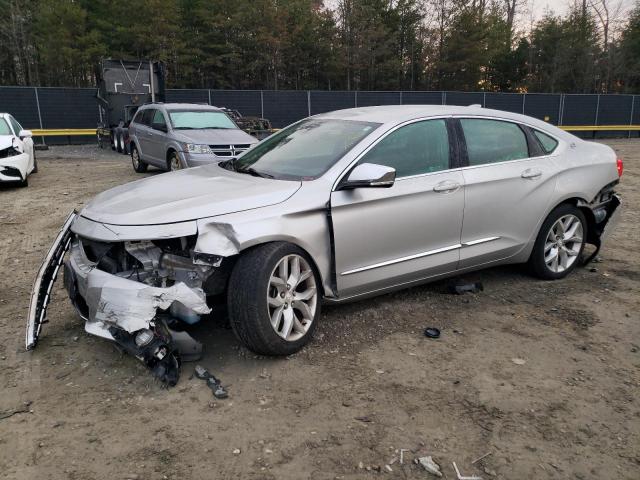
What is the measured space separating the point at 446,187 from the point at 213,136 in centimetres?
743

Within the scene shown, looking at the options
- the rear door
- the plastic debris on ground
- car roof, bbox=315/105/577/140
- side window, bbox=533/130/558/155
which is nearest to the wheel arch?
the rear door

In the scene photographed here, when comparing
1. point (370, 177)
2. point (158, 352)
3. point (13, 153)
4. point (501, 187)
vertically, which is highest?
point (370, 177)

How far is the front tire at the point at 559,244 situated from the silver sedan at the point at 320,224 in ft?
0.05

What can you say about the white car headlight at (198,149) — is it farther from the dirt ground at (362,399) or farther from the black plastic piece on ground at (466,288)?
the black plastic piece on ground at (466,288)

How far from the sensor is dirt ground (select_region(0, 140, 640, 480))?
8.55ft

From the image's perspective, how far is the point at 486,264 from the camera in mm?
4668

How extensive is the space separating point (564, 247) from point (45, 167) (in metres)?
13.7

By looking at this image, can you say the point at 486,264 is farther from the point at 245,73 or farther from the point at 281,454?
the point at 245,73

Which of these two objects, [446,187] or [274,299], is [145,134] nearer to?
[446,187]

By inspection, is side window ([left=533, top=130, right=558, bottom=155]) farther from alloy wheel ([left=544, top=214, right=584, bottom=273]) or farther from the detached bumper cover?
the detached bumper cover

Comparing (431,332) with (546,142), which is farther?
(546,142)

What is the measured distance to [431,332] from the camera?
3977 millimetres

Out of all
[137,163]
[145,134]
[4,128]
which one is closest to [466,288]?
[145,134]

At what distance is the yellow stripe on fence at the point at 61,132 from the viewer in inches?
840
